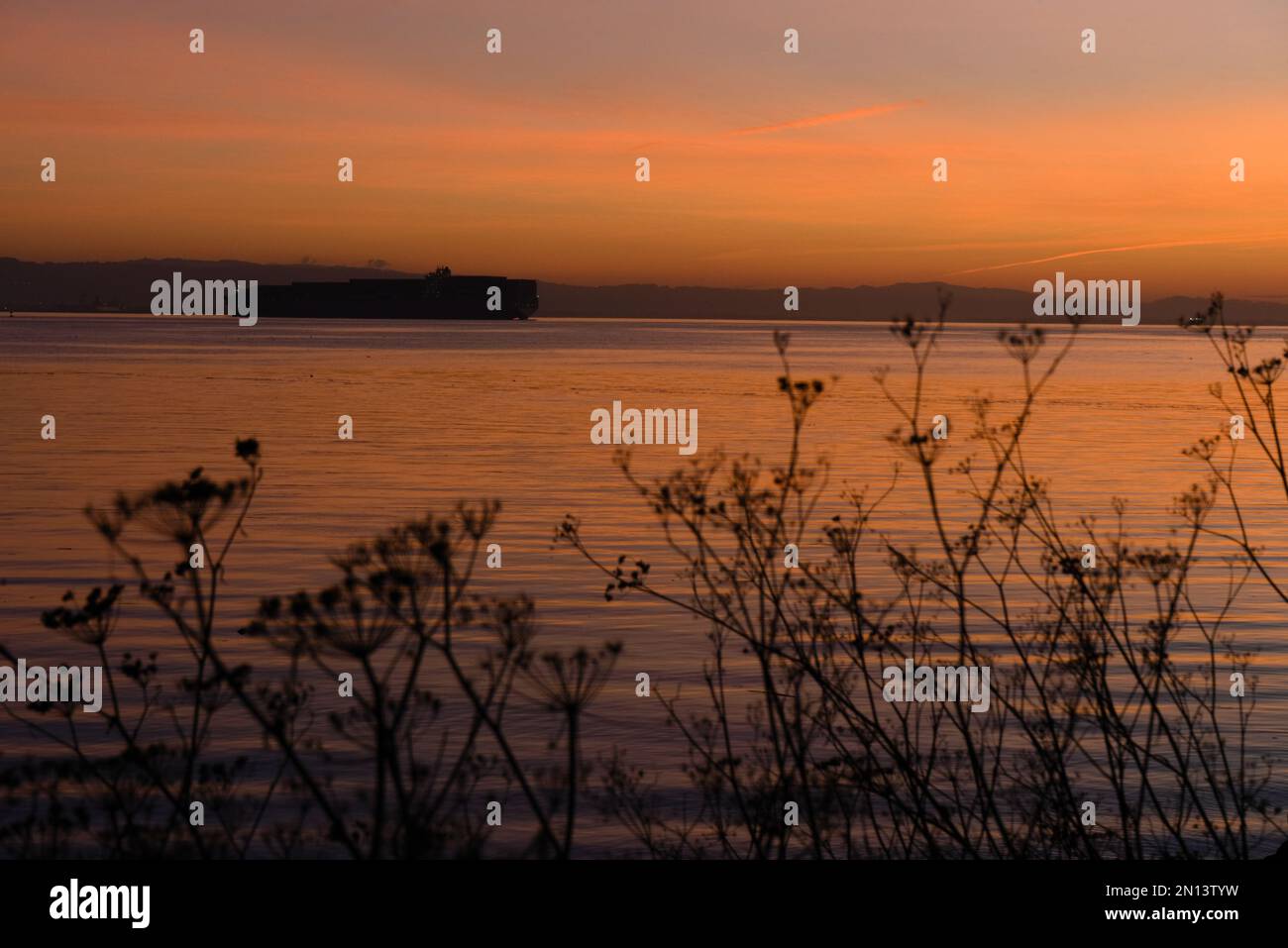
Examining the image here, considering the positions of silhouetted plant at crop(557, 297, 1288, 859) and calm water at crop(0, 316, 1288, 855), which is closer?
silhouetted plant at crop(557, 297, 1288, 859)

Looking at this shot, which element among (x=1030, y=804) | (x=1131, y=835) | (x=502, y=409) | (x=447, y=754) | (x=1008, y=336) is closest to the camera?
(x=1008, y=336)

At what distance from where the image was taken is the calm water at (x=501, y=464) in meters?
16.8

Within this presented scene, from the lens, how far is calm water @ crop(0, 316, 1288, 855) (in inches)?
663

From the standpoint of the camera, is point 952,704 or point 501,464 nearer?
point 952,704

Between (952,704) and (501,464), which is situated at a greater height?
(501,464)

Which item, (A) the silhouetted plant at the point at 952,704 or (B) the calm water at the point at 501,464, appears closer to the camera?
(A) the silhouetted plant at the point at 952,704

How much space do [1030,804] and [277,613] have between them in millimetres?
7917

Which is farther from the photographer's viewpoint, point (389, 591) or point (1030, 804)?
point (1030, 804)

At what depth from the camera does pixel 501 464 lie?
35.3 meters
